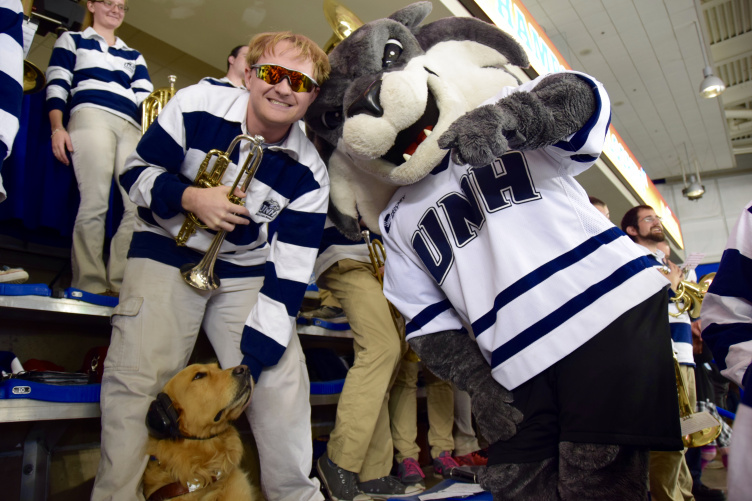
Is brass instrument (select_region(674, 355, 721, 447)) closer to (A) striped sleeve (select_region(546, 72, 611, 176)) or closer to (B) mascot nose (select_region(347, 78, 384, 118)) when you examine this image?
(A) striped sleeve (select_region(546, 72, 611, 176))

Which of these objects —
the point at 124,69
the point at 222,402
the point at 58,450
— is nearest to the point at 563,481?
the point at 222,402

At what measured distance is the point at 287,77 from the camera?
72.8 inches

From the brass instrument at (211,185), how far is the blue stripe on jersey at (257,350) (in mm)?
240

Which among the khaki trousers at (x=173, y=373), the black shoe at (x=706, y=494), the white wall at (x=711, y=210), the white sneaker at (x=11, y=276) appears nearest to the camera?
the khaki trousers at (x=173, y=373)

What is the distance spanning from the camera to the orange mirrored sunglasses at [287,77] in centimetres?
183

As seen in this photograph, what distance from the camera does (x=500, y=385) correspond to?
1.33 meters

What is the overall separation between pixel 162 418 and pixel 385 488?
125 cm

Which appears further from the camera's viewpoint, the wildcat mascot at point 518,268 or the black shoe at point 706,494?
the black shoe at point 706,494

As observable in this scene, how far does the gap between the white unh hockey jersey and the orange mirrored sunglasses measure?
0.60 m

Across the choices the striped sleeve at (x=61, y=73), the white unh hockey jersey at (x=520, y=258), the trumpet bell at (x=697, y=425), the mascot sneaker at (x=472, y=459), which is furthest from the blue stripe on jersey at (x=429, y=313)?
the striped sleeve at (x=61, y=73)

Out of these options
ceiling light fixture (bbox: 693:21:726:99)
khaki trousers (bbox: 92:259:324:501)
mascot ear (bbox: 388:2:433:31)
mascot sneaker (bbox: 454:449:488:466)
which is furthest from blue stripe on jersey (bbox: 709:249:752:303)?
ceiling light fixture (bbox: 693:21:726:99)

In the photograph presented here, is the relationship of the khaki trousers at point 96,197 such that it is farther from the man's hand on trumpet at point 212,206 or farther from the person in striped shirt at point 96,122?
the man's hand on trumpet at point 212,206

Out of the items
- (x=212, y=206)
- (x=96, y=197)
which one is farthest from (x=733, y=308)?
(x=96, y=197)

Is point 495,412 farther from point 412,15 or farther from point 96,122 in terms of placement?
point 96,122
